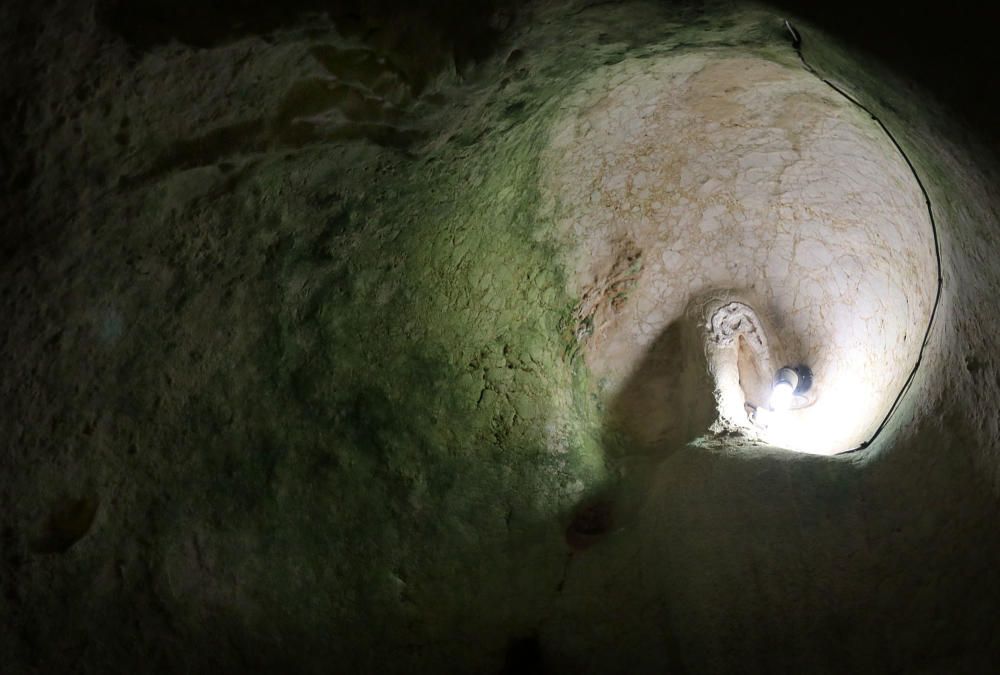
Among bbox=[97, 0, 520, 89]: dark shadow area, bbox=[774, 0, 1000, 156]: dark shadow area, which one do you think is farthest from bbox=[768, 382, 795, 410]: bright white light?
bbox=[97, 0, 520, 89]: dark shadow area

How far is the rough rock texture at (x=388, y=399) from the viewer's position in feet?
6.67

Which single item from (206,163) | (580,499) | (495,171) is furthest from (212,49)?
(580,499)

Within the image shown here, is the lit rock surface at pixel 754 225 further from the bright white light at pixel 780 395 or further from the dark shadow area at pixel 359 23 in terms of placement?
the dark shadow area at pixel 359 23

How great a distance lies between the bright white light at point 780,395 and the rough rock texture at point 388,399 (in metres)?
1.37

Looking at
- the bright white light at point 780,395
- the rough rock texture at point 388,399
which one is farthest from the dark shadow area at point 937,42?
the bright white light at point 780,395

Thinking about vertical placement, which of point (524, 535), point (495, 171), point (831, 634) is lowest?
point (524, 535)

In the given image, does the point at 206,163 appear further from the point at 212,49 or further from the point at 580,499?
the point at 580,499

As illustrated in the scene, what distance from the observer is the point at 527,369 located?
11.2 ft

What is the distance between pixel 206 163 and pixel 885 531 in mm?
2399

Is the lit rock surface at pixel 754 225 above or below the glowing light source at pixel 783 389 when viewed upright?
above

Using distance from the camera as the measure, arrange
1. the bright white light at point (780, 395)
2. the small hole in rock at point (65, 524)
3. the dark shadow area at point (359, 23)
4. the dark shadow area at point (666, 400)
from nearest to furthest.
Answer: the dark shadow area at point (359, 23) < the small hole in rock at point (65, 524) < the dark shadow area at point (666, 400) < the bright white light at point (780, 395)

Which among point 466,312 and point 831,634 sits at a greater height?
point 466,312

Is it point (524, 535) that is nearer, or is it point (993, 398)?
point (993, 398)

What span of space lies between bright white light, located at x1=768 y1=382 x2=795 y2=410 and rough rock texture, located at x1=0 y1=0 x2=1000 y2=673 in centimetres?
137
